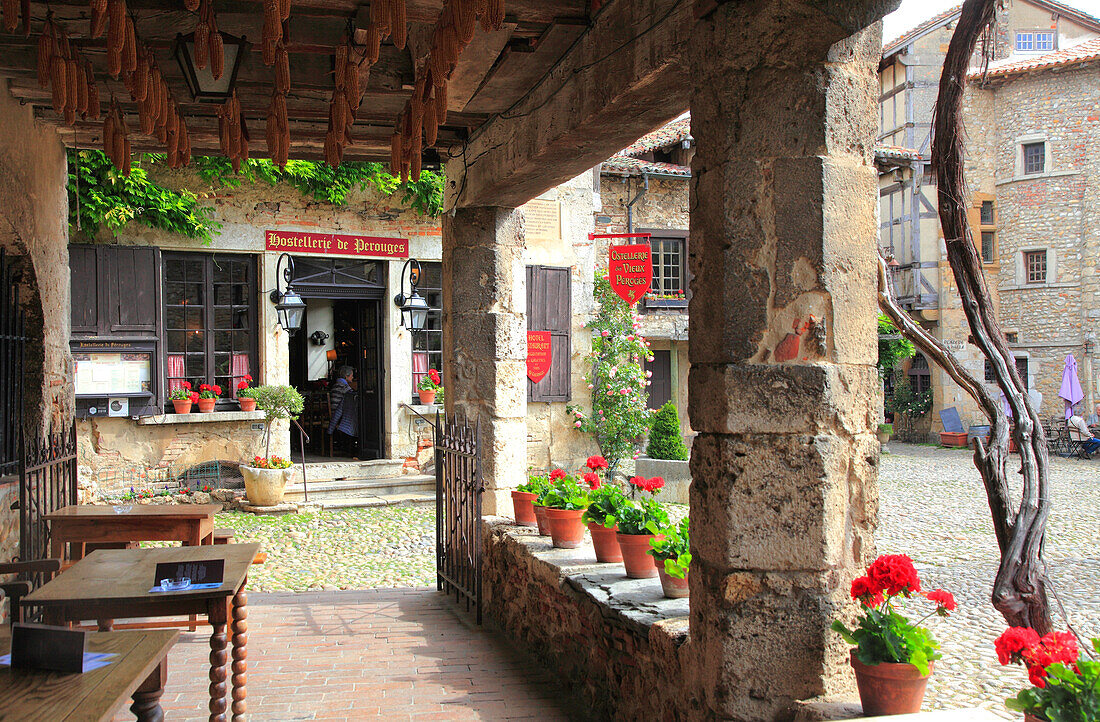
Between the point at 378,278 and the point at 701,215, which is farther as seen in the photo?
the point at 378,278

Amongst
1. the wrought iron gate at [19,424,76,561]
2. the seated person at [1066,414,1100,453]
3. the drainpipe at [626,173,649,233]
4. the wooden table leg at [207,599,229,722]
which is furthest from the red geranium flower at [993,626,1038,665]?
the seated person at [1066,414,1100,453]

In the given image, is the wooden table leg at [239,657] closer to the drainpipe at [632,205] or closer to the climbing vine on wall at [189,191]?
the climbing vine on wall at [189,191]

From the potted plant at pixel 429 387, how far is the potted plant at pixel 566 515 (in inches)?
256

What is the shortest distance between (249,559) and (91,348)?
713cm

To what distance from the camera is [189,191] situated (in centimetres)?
1007

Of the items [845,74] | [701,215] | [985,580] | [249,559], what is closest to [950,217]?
[845,74]

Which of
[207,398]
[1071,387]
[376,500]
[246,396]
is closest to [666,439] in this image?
[376,500]

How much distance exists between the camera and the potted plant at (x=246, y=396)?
33.3 feet

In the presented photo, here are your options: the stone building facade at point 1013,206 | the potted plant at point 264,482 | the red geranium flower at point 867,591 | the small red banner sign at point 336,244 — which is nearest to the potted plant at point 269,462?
the potted plant at point 264,482

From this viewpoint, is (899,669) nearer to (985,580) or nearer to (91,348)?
(985,580)

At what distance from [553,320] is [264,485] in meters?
4.61

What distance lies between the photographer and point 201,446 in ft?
32.9

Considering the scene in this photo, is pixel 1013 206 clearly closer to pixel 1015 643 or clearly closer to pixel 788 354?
pixel 788 354

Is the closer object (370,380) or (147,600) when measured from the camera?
(147,600)
